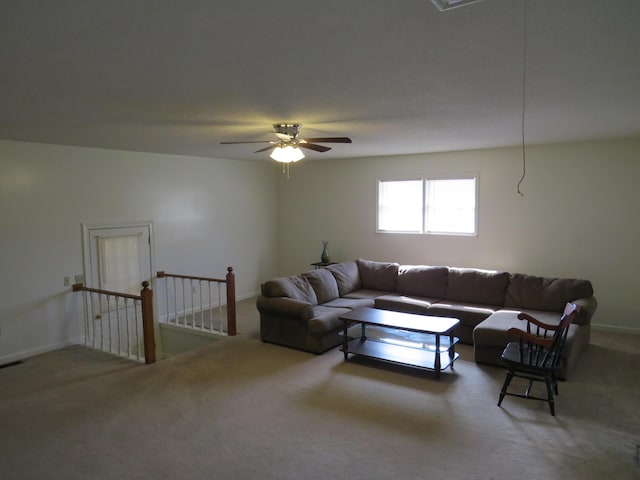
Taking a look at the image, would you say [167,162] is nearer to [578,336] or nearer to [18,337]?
[18,337]

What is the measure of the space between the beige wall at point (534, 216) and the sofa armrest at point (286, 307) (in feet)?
9.04

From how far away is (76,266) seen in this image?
5457 millimetres

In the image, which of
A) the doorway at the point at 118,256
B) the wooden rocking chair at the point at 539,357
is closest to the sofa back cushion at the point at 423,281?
the wooden rocking chair at the point at 539,357

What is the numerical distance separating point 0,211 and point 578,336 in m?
6.35

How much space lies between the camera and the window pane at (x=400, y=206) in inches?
283

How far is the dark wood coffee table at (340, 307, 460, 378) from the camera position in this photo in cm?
441

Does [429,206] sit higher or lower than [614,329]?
higher

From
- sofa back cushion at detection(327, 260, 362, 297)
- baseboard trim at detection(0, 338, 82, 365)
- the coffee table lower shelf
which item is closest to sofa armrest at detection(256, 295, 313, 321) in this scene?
the coffee table lower shelf

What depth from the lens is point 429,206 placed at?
7070 mm

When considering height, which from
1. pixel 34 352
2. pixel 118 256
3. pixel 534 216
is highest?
pixel 534 216

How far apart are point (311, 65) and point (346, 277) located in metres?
4.47

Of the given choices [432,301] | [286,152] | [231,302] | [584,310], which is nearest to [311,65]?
[286,152]

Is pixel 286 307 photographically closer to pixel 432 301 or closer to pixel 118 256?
pixel 432 301

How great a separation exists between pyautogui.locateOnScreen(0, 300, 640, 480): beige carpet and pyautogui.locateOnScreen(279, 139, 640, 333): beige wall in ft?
4.48
